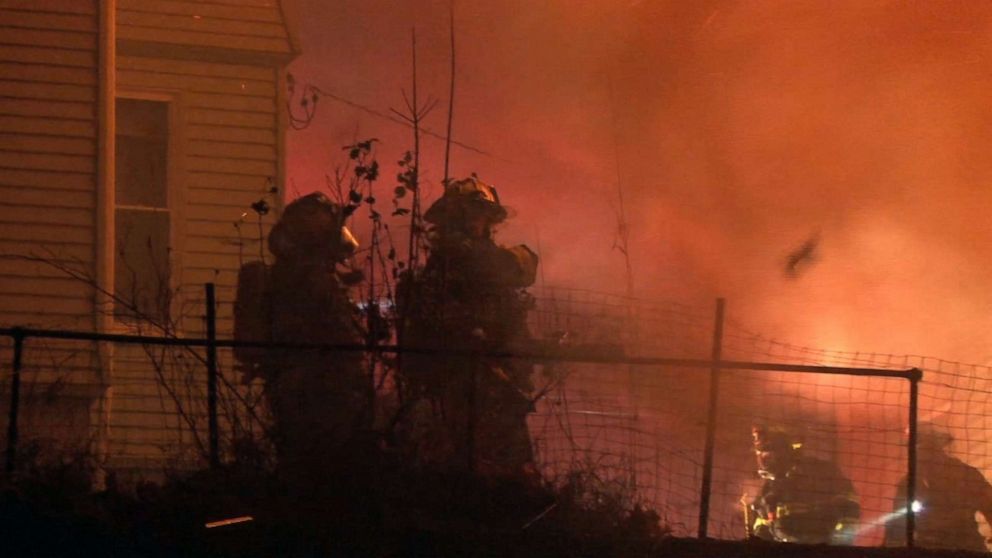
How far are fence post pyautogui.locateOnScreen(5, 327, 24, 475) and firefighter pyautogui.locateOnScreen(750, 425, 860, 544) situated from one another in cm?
414

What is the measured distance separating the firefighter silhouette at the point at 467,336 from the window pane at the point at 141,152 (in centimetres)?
372

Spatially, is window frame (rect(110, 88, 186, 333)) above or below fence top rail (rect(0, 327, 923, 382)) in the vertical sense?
above

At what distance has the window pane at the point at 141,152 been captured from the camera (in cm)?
1027

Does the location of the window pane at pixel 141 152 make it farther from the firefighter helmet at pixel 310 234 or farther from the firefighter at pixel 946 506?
the firefighter at pixel 946 506

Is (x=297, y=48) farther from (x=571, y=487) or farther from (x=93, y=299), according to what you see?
(x=571, y=487)

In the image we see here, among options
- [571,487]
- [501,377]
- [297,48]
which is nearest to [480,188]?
[501,377]

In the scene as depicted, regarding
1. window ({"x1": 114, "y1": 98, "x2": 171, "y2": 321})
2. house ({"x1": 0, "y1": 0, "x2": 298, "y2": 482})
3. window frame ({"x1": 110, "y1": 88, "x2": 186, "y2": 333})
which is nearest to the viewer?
house ({"x1": 0, "y1": 0, "x2": 298, "y2": 482})

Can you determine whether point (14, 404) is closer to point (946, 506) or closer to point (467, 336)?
point (467, 336)

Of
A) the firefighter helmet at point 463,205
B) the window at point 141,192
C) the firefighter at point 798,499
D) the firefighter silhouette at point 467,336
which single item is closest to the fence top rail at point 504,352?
the firefighter silhouette at point 467,336

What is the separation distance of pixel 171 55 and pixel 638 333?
4.94 m

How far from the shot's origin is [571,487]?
6781 mm

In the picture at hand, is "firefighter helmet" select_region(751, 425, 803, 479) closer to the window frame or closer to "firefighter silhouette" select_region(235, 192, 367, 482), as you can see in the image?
"firefighter silhouette" select_region(235, 192, 367, 482)

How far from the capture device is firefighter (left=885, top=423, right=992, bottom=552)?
8.12 metres

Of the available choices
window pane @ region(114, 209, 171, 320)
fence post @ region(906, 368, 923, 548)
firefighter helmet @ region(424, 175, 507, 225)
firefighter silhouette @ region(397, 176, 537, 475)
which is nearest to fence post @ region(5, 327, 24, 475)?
firefighter silhouette @ region(397, 176, 537, 475)
